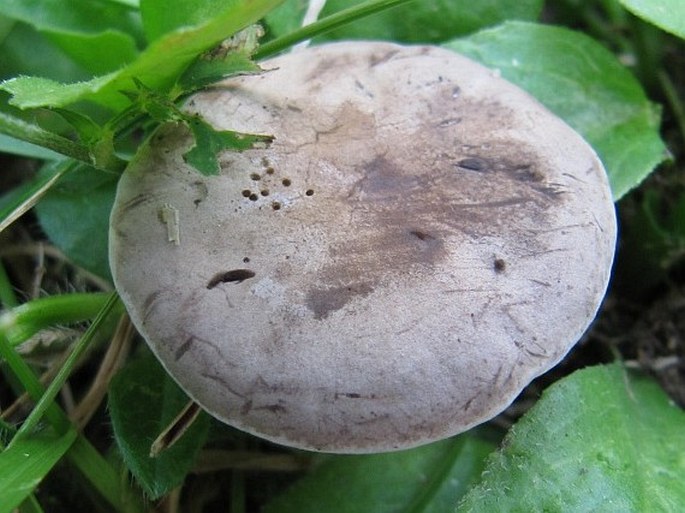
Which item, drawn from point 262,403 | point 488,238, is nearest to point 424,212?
point 488,238

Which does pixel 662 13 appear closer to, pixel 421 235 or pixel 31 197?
pixel 421 235

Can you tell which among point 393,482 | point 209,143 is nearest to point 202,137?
point 209,143

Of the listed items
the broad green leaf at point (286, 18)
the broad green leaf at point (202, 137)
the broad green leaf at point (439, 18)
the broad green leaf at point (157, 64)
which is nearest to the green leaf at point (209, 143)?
the broad green leaf at point (202, 137)

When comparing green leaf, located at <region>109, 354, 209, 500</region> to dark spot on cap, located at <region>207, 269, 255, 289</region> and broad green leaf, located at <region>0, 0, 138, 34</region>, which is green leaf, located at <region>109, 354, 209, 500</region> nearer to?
dark spot on cap, located at <region>207, 269, 255, 289</region>


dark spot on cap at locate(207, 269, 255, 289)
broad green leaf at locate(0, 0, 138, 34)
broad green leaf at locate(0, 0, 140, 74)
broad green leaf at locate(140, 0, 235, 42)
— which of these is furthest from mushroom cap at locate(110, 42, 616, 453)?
broad green leaf at locate(0, 0, 138, 34)

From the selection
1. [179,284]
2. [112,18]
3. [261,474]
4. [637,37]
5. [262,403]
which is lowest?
[261,474]

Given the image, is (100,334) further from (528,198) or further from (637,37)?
(637,37)
